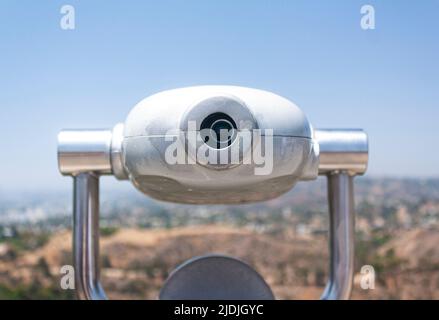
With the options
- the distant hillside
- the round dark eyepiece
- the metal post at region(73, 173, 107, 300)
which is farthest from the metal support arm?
the distant hillside

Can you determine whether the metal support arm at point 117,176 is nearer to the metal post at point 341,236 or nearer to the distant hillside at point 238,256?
the metal post at point 341,236

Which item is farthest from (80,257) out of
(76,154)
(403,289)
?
(403,289)

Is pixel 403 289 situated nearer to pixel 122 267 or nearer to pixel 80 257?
pixel 122 267

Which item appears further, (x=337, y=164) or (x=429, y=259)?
(x=429, y=259)

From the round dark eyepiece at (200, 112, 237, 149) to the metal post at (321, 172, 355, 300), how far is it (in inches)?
15.3

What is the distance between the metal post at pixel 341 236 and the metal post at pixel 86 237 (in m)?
0.47

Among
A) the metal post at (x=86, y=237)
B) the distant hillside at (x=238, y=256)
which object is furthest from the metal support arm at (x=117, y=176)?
the distant hillside at (x=238, y=256)

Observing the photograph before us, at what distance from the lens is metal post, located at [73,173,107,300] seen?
132 cm

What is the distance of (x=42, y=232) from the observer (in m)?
15.4

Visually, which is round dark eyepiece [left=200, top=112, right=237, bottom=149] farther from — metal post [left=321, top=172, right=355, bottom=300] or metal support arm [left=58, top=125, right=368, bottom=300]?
metal post [left=321, top=172, right=355, bottom=300]

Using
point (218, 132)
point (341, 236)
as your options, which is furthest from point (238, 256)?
point (218, 132)

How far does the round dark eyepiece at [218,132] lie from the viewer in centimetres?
105

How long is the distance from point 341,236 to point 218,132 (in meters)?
0.45
